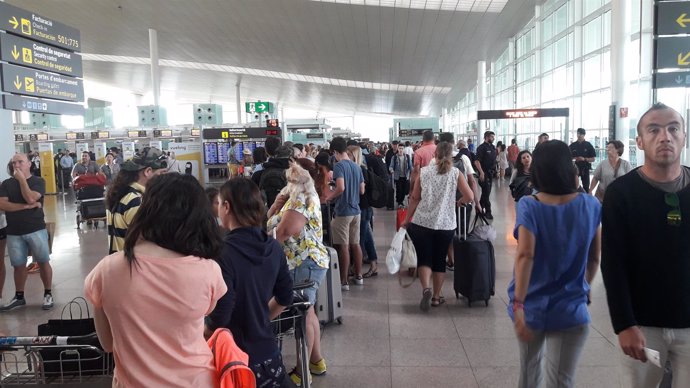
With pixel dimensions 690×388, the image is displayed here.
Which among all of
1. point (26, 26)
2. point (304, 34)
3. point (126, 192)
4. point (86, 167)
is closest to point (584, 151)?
point (126, 192)

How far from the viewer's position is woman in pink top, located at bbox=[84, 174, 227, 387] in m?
1.81

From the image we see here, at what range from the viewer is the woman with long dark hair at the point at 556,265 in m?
2.71

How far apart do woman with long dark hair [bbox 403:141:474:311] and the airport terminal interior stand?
1.75ft

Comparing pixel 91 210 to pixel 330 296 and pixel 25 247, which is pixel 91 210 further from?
pixel 330 296

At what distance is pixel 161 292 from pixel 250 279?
0.70m

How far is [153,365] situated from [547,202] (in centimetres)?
196

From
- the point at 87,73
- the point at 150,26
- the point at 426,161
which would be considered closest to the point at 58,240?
the point at 426,161

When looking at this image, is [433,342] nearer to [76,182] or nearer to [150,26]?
[76,182]

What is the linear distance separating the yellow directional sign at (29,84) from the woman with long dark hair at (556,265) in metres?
6.75

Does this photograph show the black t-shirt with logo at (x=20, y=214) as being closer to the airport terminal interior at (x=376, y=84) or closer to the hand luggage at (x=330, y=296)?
the airport terminal interior at (x=376, y=84)

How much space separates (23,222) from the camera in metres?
6.32

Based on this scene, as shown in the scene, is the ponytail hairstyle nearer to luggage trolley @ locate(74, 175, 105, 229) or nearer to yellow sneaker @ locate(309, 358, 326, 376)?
yellow sneaker @ locate(309, 358, 326, 376)

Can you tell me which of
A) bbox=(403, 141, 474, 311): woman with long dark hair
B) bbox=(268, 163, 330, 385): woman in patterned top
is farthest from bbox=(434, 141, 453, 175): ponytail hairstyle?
bbox=(268, 163, 330, 385): woman in patterned top

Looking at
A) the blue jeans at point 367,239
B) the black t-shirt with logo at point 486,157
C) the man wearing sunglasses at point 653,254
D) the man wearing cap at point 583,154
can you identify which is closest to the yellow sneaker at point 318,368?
the man wearing sunglasses at point 653,254
